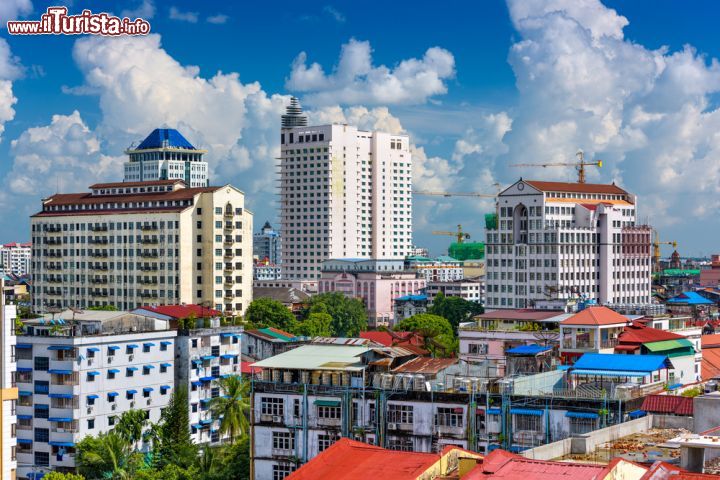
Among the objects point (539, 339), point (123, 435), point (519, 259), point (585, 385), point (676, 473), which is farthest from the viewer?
point (519, 259)

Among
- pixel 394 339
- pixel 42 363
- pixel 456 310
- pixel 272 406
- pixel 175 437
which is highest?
pixel 42 363

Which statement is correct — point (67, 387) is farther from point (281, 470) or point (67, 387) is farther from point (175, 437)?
point (281, 470)

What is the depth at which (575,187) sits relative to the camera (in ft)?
606

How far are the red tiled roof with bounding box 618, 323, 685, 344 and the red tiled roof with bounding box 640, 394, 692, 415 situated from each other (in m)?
23.9

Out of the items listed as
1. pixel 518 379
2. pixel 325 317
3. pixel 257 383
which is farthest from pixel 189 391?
pixel 325 317

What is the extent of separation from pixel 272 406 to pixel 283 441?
81.6 inches

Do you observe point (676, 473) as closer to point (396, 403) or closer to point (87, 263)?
point (396, 403)

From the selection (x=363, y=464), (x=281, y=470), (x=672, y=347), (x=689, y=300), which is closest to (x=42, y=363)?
(x=281, y=470)

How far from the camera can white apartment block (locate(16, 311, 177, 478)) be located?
261ft

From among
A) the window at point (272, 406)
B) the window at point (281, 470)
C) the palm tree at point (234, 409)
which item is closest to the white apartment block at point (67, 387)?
the palm tree at point (234, 409)

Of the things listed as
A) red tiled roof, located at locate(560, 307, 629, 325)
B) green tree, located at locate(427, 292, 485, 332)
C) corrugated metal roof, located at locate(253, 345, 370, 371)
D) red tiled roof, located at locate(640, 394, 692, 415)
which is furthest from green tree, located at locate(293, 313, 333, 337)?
red tiled roof, located at locate(640, 394, 692, 415)

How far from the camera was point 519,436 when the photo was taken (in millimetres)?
58938

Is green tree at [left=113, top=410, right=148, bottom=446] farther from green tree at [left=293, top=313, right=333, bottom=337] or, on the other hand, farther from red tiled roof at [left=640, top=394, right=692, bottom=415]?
green tree at [left=293, top=313, right=333, bottom=337]

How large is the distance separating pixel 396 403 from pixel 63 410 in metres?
29.0
